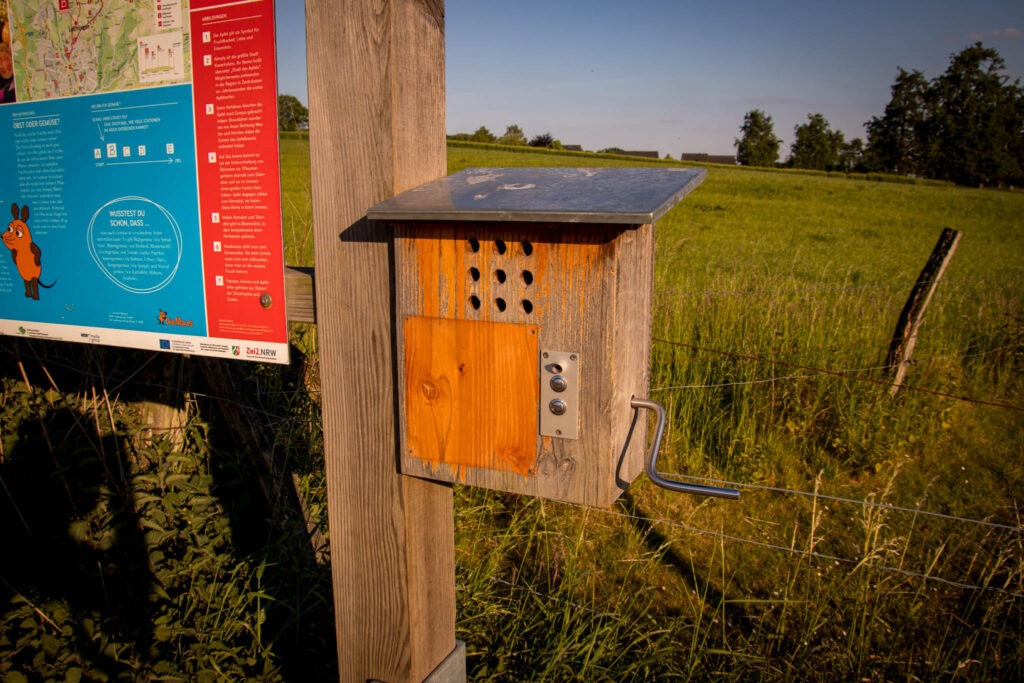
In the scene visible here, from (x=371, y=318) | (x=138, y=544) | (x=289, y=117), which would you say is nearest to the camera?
(x=371, y=318)

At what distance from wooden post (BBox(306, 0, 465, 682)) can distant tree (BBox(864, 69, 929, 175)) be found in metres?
71.8

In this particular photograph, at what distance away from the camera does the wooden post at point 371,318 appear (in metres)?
1.24

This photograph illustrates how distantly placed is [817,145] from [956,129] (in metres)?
16.9

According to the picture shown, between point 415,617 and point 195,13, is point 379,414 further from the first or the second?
point 195,13

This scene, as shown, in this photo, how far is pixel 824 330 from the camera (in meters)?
4.79

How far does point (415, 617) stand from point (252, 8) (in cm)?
135

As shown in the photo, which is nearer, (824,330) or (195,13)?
(195,13)

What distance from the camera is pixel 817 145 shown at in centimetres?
7338

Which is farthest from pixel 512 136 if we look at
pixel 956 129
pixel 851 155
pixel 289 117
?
pixel 851 155

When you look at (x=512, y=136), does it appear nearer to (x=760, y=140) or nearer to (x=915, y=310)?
(x=915, y=310)

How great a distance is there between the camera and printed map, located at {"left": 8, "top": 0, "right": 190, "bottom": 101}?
1464 mm

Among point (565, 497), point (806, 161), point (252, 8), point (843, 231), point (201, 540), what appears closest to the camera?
point (565, 497)

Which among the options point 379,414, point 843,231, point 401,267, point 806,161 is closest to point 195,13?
point 401,267

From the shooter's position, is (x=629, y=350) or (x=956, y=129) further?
(x=956, y=129)
